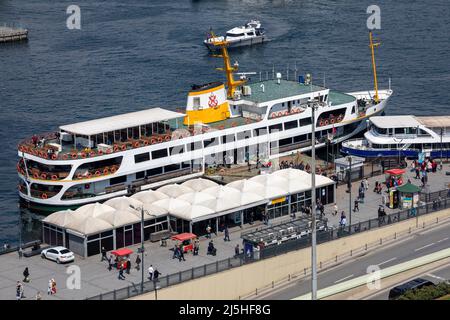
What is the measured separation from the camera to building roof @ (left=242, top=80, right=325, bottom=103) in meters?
101

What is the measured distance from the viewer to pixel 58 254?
237 ft

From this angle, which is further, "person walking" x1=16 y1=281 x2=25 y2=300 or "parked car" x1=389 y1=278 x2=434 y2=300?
"person walking" x1=16 y1=281 x2=25 y2=300

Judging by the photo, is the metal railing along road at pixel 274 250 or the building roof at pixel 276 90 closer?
the metal railing along road at pixel 274 250

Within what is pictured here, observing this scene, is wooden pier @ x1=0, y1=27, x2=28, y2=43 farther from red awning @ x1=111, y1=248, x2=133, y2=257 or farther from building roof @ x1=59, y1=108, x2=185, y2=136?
red awning @ x1=111, y1=248, x2=133, y2=257

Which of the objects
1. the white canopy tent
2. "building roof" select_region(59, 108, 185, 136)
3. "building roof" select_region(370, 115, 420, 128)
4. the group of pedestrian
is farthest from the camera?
"building roof" select_region(370, 115, 420, 128)

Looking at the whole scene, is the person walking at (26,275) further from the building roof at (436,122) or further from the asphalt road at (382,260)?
the building roof at (436,122)

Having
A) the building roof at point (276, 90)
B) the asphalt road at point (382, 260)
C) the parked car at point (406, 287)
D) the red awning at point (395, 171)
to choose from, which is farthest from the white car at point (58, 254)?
the building roof at point (276, 90)

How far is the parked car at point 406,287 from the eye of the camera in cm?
6500

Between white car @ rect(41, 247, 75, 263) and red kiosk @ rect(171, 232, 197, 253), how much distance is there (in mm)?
6501

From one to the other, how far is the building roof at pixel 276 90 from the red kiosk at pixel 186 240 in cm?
2672

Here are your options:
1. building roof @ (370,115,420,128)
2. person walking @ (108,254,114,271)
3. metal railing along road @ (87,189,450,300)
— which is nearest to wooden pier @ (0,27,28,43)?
building roof @ (370,115,420,128)

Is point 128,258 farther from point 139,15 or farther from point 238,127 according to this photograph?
point 139,15
